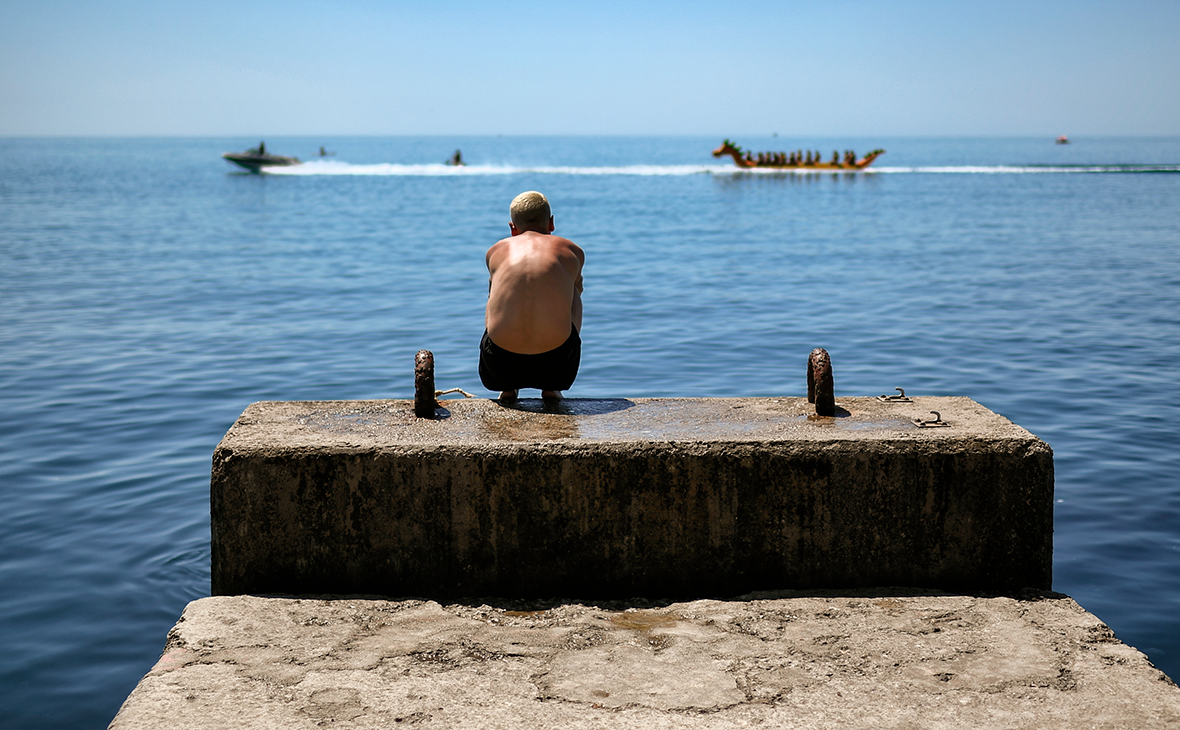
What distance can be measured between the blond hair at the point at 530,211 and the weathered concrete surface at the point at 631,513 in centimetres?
150

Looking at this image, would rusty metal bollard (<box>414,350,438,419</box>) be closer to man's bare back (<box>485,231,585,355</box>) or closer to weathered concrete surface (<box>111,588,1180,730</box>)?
man's bare back (<box>485,231,585,355</box>)

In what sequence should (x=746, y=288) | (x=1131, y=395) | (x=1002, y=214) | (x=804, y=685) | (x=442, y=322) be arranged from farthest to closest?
(x=1002, y=214) < (x=746, y=288) < (x=442, y=322) < (x=1131, y=395) < (x=804, y=685)

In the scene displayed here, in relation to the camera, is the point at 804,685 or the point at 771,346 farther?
the point at 771,346

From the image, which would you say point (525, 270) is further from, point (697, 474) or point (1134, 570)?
point (1134, 570)

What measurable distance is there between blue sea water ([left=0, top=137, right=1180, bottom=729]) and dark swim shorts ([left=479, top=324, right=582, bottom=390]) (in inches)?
82.9

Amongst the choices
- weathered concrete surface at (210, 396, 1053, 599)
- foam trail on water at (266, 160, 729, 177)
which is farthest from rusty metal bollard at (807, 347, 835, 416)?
foam trail on water at (266, 160, 729, 177)

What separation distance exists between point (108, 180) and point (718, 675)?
2658 inches

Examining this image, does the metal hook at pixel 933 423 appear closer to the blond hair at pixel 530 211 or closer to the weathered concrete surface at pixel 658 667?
the weathered concrete surface at pixel 658 667

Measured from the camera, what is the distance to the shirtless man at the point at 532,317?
467 centimetres

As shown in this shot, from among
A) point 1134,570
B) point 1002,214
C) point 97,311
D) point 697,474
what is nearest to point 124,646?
point 697,474

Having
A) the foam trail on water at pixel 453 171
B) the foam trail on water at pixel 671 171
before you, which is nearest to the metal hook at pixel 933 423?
the foam trail on water at pixel 671 171

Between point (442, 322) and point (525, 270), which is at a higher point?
point (525, 270)

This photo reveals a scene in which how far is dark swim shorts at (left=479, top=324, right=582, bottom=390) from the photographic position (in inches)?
186

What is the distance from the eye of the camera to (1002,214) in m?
32.2
